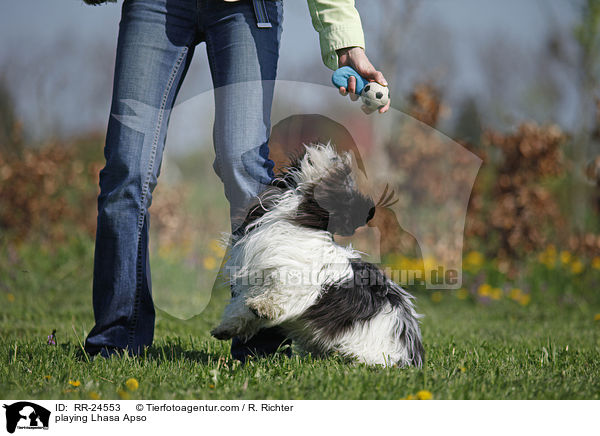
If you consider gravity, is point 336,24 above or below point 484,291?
above

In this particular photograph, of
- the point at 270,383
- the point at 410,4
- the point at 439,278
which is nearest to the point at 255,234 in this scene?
the point at 270,383

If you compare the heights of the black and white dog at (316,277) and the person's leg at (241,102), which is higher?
the person's leg at (241,102)

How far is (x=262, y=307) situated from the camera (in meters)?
2.30

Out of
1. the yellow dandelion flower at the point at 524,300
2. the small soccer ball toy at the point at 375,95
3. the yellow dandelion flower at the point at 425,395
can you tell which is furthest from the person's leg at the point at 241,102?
the yellow dandelion flower at the point at 524,300

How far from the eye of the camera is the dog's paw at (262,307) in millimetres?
2297

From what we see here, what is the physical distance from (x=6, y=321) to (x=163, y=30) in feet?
8.37

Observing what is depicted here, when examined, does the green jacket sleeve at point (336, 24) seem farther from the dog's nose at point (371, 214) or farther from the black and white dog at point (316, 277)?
the dog's nose at point (371, 214)

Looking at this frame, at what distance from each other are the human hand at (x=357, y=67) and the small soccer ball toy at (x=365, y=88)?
20mm

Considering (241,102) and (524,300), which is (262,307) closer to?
(241,102)
